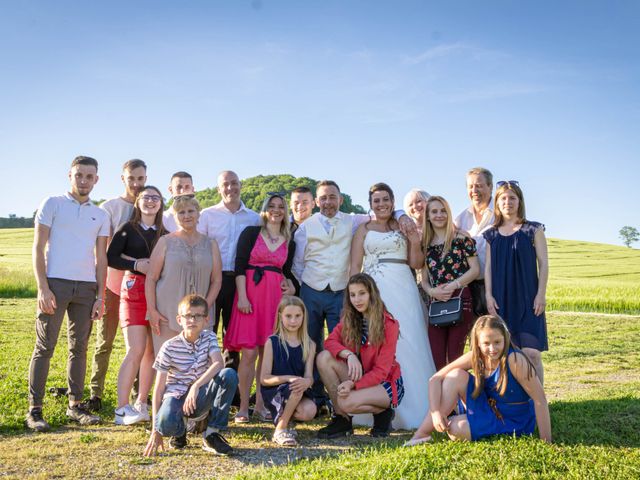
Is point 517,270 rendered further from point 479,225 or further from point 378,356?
point 378,356

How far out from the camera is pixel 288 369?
6270 millimetres

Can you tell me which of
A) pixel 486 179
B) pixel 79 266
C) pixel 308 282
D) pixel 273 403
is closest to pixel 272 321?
pixel 308 282

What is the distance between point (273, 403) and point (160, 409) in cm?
116

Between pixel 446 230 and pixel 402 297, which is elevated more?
pixel 446 230

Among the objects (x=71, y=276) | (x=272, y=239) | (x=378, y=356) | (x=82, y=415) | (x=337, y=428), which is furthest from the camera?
(x=272, y=239)

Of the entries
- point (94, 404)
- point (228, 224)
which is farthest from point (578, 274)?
A: point (94, 404)

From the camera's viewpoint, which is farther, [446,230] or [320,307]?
[320,307]

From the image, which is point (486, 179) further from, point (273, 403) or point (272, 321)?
point (273, 403)

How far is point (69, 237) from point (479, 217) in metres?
4.78

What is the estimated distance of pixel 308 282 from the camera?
7312mm

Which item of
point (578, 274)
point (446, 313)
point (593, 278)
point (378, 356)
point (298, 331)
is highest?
point (446, 313)

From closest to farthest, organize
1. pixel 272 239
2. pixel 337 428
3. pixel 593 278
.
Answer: pixel 337 428 < pixel 272 239 < pixel 593 278

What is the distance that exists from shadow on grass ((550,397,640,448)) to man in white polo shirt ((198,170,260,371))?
3.82 meters

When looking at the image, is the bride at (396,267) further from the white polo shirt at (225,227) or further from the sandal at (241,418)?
the sandal at (241,418)
